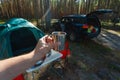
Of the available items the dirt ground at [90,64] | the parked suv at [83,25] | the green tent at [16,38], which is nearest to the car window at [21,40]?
the green tent at [16,38]

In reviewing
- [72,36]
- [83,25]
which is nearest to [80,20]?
[83,25]

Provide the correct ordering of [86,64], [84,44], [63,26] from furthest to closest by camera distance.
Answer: [63,26]
[84,44]
[86,64]

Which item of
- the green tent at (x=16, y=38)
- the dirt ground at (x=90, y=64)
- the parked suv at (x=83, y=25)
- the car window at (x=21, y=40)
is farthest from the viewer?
the parked suv at (x=83, y=25)

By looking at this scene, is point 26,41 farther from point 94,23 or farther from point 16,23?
point 94,23

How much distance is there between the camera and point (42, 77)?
4648 millimetres

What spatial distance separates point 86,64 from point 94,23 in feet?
9.69

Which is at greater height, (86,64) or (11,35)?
(11,35)

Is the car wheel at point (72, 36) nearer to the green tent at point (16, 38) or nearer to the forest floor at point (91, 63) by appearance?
the forest floor at point (91, 63)

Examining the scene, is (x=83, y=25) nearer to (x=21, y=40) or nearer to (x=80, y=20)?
(x=80, y=20)

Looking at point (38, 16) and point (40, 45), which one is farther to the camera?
point (38, 16)

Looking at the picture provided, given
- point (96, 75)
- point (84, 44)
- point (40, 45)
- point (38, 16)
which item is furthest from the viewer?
point (38, 16)

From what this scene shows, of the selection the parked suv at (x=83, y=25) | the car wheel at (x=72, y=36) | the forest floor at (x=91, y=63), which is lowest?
Result: the forest floor at (x=91, y=63)

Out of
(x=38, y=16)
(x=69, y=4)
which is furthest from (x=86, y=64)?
(x=69, y=4)

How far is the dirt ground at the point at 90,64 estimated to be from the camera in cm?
485
